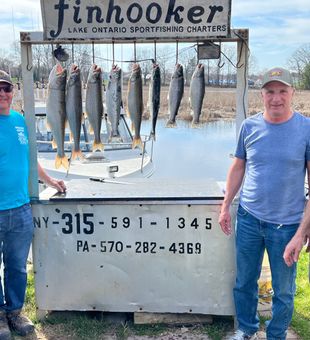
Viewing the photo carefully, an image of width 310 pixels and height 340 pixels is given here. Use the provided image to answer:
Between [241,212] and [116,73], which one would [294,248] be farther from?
[116,73]

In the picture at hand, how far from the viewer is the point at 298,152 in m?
2.87

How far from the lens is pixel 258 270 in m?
3.23

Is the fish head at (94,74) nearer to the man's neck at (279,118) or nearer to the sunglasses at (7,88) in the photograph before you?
the sunglasses at (7,88)

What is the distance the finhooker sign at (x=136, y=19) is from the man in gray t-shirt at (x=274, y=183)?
0.66 meters

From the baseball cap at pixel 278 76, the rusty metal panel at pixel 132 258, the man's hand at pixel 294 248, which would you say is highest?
the baseball cap at pixel 278 76

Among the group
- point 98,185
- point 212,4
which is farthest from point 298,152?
point 98,185

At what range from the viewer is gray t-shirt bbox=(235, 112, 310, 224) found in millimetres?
2887

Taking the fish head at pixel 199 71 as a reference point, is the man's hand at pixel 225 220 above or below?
below

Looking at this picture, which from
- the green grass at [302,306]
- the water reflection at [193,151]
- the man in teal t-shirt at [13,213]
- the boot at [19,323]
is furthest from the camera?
the water reflection at [193,151]

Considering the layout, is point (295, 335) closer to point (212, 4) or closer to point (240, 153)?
point (240, 153)

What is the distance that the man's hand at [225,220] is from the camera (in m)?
3.29

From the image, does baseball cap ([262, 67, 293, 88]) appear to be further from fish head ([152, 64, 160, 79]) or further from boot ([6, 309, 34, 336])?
boot ([6, 309, 34, 336])

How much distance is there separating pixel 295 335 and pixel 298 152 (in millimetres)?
1537

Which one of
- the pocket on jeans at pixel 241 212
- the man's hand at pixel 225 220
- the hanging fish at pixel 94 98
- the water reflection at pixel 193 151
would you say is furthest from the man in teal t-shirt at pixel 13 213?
the water reflection at pixel 193 151
